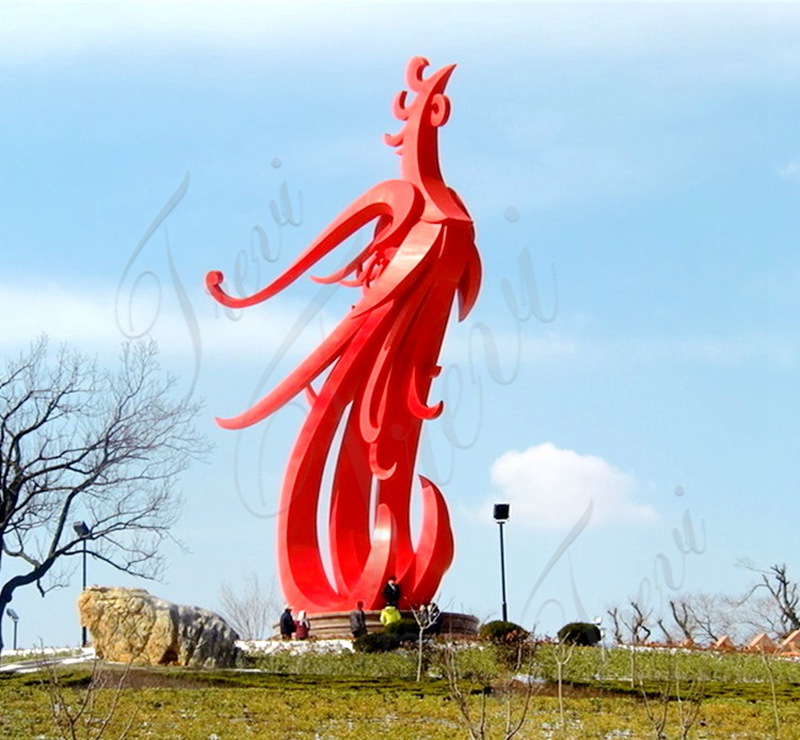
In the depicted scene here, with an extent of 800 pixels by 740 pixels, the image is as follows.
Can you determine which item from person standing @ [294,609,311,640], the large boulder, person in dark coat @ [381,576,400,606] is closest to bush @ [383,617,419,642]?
person in dark coat @ [381,576,400,606]

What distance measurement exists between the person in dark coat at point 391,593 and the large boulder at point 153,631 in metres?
4.07

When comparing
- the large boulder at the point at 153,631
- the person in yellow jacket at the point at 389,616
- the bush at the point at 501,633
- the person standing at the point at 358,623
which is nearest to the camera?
the large boulder at the point at 153,631

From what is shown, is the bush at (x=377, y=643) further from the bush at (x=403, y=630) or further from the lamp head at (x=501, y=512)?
the lamp head at (x=501, y=512)

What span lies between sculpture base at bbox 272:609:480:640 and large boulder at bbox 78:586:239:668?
12.4 feet

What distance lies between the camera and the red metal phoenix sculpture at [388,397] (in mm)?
22516

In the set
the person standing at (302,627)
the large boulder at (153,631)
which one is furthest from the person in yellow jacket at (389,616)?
the large boulder at (153,631)

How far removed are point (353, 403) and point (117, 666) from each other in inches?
287

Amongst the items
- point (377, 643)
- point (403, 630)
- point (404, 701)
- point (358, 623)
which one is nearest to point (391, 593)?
point (358, 623)

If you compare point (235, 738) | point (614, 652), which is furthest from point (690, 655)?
point (235, 738)

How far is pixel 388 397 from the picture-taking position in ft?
74.7

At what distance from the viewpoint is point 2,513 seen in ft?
69.1

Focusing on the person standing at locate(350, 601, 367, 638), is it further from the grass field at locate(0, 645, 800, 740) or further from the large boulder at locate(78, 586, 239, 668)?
the large boulder at locate(78, 586, 239, 668)

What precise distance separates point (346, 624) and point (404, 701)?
787 cm

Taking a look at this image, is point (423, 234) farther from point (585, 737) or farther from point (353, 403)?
point (585, 737)
